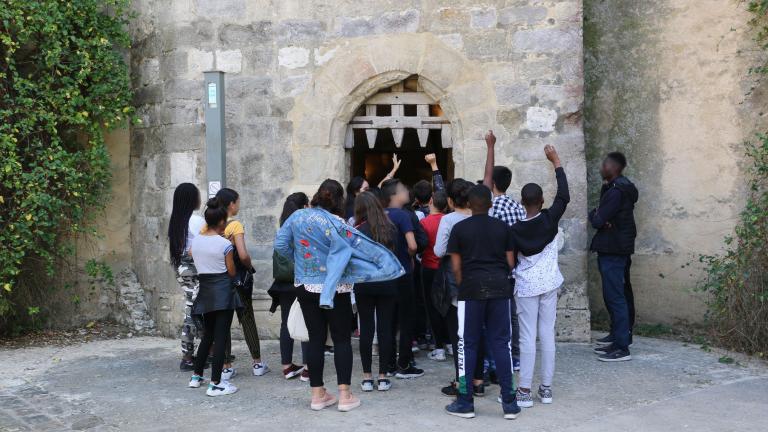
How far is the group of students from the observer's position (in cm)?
492

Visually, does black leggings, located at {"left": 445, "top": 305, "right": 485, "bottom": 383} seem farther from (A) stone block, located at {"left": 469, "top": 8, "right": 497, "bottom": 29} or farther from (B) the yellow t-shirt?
(A) stone block, located at {"left": 469, "top": 8, "right": 497, "bottom": 29}

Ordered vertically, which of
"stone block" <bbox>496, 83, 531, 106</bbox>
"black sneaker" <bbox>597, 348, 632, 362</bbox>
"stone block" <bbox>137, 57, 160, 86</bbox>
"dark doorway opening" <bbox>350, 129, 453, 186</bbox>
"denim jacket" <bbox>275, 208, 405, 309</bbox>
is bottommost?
"black sneaker" <bbox>597, 348, 632, 362</bbox>

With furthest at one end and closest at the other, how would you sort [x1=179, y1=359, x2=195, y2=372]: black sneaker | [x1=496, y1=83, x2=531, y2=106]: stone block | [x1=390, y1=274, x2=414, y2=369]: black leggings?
1. [x1=496, y1=83, x2=531, y2=106]: stone block
2. [x1=179, y1=359, x2=195, y2=372]: black sneaker
3. [x1=390, y1=274, x2=414, y2=369]: black leggings

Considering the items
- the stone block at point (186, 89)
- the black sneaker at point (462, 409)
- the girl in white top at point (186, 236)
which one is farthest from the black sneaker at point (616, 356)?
the stone block at point (186, 89)

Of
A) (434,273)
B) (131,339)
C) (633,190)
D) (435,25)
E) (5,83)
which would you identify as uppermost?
(435,25)

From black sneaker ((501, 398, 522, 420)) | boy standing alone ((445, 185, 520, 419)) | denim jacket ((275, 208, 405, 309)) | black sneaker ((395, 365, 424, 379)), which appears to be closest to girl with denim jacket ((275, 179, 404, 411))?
denim jacket ((275, 208, 405, 309))

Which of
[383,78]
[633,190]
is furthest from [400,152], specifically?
[633,190]

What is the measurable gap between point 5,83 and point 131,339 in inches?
106

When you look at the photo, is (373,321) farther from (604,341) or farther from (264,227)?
(604,341)

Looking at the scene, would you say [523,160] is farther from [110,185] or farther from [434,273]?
[110,185]

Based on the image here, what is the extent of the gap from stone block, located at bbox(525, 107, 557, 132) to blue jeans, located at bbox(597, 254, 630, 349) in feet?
4.25

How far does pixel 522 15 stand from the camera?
7.07m

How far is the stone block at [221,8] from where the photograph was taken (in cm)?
741

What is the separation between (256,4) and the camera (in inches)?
291
